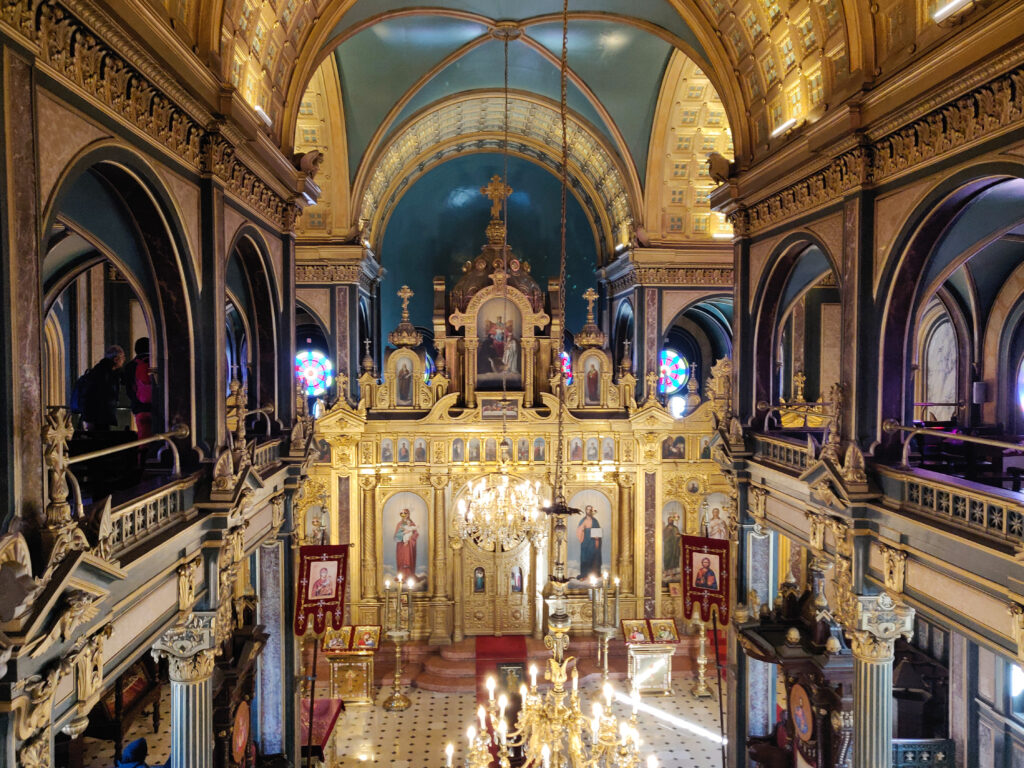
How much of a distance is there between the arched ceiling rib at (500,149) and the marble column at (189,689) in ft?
43.8

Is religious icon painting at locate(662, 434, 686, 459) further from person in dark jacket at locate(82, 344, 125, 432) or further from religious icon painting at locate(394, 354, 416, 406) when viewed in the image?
person in dark jacket at locate(82, 344, 125, 432)

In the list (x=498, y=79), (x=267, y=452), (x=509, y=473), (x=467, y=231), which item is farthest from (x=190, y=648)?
(x=467, y=231)

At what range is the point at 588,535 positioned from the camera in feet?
59.1

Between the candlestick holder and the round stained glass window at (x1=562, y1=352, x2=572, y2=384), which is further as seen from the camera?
the round stained glass window at (x1=562, y1=352, x2=572, y2=384)

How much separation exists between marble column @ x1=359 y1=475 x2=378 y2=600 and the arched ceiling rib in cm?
722

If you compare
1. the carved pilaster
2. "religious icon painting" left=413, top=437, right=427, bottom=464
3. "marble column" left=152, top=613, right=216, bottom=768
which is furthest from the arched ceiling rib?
"marble column" left=152, top=613, right=216, bottom=768

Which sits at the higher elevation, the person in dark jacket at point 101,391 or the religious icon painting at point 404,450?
the person in dark jacket at point 101,391

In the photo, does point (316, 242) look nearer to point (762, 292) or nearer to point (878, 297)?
point (762, 292)

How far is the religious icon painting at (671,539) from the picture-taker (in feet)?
59.4

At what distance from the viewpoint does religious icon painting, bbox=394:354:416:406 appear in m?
17.8

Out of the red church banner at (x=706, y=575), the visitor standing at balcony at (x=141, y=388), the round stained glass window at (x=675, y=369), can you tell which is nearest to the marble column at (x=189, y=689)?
the visitor standing at balcony at (x=141, y=388)

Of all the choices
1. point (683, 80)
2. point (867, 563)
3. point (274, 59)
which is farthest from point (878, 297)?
point (683, 80)

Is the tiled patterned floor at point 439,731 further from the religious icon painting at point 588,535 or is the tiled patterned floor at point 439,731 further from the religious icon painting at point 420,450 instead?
the religious icon painting at point 420,450

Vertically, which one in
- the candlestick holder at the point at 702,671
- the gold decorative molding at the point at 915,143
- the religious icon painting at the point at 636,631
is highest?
the gold decorative molding at the point at 915,143
